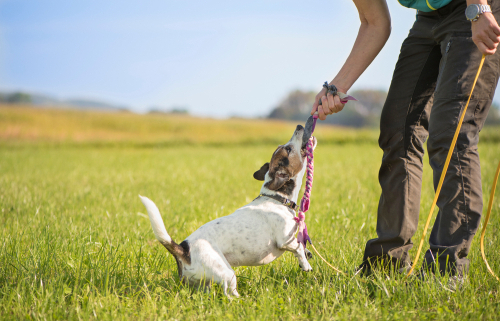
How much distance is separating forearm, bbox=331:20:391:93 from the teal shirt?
0.21 metres

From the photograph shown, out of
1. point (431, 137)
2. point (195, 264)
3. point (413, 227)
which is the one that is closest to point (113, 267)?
point (195, 264)

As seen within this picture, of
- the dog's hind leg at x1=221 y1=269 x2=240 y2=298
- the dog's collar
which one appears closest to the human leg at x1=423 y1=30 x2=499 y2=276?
the dog's collar

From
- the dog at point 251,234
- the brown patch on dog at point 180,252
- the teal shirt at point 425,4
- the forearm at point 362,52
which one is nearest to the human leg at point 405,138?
the teal shirt at point 425,4

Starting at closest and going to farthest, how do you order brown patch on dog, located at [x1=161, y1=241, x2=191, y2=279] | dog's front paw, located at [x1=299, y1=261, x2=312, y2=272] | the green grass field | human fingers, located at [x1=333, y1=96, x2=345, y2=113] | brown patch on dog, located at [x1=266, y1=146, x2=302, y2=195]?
1. the green grass field
2. brown patch on dog, located at [x1=161, y1=241, x2=191, y2=279]
3. human fingers, located at [x1=333, y1=96, x2=345, y2=113]
4. dog's front paw, located at [x1=299, y1=261, x2=312, y2=272]
5. brown patch on dog, located at [x1=266, y1=146, x2=302, y2=195]

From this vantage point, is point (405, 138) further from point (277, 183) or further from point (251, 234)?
point (251, 234)

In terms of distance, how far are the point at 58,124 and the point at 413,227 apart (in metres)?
41.3

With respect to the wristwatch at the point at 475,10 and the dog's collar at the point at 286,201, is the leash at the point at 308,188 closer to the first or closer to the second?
the dog's collar at the point at 286,201

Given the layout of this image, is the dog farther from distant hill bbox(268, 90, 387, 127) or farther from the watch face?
distant hill bbox(268, 90, 387, 127)

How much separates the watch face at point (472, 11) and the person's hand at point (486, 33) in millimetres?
39

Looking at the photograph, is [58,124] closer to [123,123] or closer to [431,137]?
[123,123]

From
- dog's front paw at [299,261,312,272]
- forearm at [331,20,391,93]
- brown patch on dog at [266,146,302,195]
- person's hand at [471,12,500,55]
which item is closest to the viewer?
person's hand at [471,12,500,55]

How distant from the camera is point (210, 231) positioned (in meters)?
2.83

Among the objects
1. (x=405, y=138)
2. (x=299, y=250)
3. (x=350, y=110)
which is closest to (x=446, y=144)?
(x=405, y=138)

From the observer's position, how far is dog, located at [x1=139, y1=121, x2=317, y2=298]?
264cm
